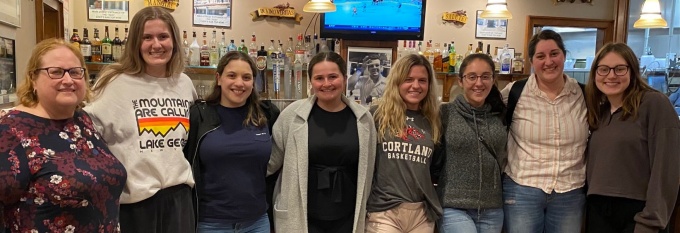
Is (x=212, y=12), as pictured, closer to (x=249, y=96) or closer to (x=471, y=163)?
(x=249, y=96)

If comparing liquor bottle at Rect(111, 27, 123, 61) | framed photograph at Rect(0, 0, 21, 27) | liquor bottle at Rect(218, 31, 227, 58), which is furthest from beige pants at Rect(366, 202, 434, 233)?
liquor bottle at Rect(111, 27, 123, 61)

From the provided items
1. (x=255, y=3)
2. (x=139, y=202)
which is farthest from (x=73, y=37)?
(x=139, y=202)

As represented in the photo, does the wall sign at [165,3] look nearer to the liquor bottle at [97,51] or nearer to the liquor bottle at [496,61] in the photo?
the liquor bottle at [97,51]

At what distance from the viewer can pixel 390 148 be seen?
2215 millimetres

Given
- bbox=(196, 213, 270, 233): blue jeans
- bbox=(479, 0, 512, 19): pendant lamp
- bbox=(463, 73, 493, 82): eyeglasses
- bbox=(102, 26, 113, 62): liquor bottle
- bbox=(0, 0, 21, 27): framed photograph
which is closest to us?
bbox=(196, 213, 270, 233): blue jeans

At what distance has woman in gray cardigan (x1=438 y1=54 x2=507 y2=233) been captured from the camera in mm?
2266

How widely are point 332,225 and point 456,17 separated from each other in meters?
3.30

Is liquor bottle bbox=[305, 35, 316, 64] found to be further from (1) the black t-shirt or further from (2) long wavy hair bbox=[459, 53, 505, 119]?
(1) the black t-shirt

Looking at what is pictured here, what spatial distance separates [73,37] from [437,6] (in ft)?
10.6

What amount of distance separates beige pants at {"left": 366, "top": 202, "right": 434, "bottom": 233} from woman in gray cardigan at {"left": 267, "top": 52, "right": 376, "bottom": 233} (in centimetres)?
7

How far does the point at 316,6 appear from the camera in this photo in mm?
3654

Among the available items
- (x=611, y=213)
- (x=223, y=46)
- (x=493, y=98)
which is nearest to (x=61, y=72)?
(x=493, y=98)

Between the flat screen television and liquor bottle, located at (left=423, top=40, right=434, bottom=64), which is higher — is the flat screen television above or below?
above

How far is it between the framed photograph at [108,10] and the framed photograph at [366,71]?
1964mm
